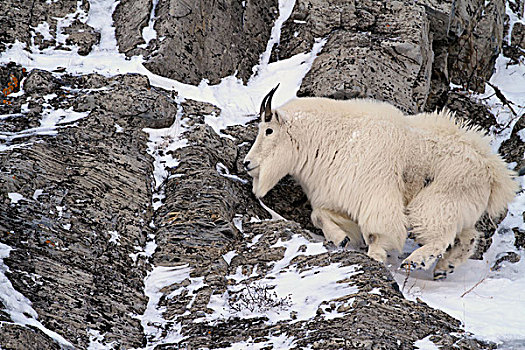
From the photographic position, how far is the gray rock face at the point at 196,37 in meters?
10.2

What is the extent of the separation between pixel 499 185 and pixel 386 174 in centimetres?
166

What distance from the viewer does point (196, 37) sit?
34.8ft

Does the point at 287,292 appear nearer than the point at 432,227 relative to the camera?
Yes

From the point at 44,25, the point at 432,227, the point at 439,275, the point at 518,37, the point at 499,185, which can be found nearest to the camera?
the point at 432,227

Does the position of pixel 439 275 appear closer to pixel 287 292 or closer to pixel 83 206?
pixel 287 292

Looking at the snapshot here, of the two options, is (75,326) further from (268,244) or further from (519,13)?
(519,13)

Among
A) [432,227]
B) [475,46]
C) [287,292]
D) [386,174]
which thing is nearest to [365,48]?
[386,174]

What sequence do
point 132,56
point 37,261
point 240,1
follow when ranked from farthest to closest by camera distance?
point 240,1
point 132,56
point 37,261

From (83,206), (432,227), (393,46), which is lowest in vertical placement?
(83,206)

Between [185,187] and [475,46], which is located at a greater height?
[475,46]

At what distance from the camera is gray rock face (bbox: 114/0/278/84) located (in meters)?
10.2

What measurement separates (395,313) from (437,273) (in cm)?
262

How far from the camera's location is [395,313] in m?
5.30

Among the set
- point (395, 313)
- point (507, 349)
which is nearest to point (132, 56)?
point (395, 313)
